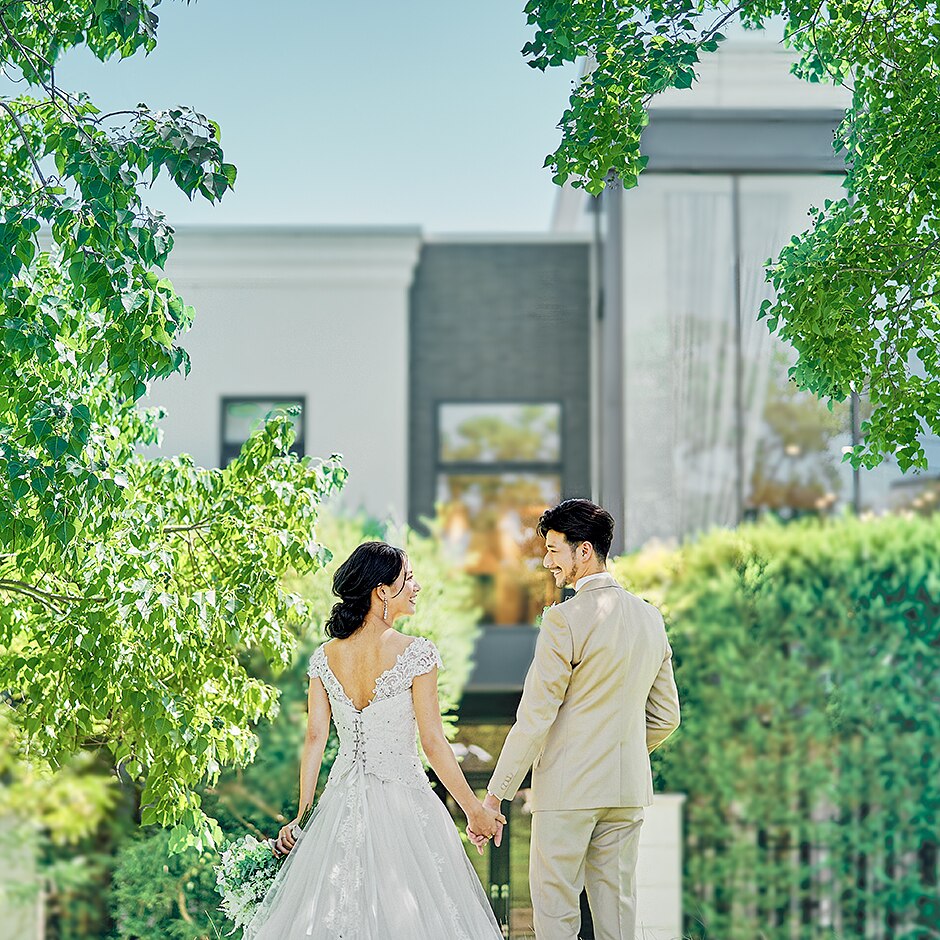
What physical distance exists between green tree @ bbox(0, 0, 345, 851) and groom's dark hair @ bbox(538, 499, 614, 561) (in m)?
0.95

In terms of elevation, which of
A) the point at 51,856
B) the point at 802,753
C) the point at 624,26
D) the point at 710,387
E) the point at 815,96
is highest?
the point at 815,96

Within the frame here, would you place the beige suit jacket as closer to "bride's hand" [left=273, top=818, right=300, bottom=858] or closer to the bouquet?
"bride's hand" [left=273, top=818, right=300, bottom=858]

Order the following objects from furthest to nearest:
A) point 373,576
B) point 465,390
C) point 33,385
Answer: point 465,390 → point 373,576 → point 33,385

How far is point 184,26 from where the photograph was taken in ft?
26.2

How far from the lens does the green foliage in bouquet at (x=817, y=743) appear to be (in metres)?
6.05

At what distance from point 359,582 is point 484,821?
84 cm

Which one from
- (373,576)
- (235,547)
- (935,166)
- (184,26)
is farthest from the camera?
(184,26)

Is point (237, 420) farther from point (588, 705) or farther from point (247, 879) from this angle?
point (588, 705)

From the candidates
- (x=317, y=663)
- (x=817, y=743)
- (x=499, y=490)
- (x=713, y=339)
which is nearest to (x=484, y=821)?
(x=317, y=663)

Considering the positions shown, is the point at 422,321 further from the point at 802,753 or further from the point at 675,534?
the point at 802,753

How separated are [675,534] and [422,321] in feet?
9.86

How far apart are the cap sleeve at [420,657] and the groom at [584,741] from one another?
302 millimetres

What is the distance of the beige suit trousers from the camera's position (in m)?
3.65

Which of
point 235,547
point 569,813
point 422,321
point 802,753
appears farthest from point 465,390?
point 569,813
